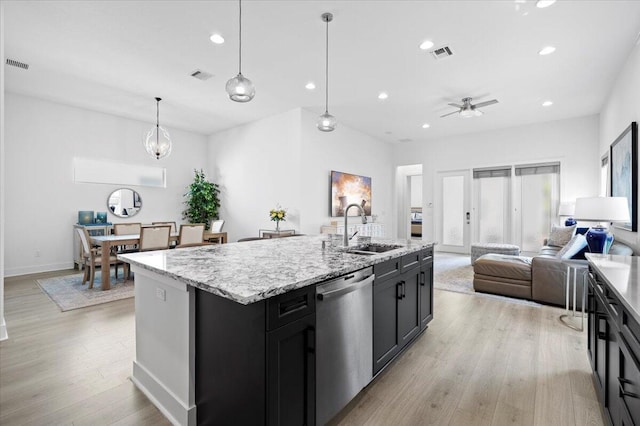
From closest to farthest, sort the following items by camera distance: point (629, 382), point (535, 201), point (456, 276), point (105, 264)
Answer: point (629, 382) → point (105, 264) → point (456, 276) → point (535, 201)

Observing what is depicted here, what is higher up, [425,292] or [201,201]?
[201,201]

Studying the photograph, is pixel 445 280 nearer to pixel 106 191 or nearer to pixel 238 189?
pixel 238 189

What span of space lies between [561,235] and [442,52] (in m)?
4.21

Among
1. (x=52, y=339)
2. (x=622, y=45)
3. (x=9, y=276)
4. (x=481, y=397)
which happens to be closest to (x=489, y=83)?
(x=622, y=45)

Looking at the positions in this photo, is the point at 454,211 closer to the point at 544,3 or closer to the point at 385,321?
the point at 544,3

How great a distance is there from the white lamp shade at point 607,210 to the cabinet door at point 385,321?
7.53 feet

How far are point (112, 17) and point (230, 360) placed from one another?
3.54 meters

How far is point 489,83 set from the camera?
4.59m

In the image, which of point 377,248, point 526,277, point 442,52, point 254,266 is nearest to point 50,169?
point 254,266

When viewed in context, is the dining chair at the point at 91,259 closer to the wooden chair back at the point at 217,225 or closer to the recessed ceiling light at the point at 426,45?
the wooden chair back at the point at 217,225

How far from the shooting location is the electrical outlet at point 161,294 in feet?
5.79

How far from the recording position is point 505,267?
4.05 meters

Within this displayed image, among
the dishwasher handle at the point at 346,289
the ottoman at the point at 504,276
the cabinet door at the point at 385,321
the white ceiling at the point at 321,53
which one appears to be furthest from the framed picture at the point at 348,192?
the dishwasher handle at the point at 346,289

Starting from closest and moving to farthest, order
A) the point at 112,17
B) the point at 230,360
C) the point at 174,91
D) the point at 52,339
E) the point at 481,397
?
the point at 230,360 < the point at 481,397 < the point at 52,339 < the point at 112,17 < the point at 174,91
